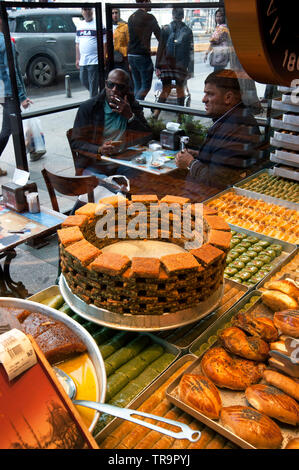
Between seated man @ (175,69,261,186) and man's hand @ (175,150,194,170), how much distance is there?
121 mm

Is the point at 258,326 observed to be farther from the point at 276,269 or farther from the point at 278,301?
the point at 276,269

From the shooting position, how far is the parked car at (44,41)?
4457 millimetres

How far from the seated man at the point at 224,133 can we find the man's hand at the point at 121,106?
1221 mm

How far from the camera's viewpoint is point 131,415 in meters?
1.27

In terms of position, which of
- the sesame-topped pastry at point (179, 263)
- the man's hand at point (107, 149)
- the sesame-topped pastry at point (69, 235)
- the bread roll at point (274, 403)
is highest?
the sesame-topped pastry at point (69, 235)

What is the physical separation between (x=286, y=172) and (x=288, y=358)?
288 cm

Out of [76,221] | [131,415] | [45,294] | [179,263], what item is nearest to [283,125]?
[76,221]

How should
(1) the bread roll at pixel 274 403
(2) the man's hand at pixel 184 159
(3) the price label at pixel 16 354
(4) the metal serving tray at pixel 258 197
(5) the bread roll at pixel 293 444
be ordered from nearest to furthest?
(3) the price label at pixel 16 354
(5) the bread roll at pixel 293 444
(1) the bread roll at pixel 274 403
(4) the metal serving tray at pixel 258 197
(2) the man's hand at pixel 184 159

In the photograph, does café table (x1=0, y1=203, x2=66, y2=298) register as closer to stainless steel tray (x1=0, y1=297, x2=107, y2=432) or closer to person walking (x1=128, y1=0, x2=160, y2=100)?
stainless steel tray (x1=0, y1=297, x2=107, y2=432)

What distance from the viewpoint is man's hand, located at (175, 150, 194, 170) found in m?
4.34

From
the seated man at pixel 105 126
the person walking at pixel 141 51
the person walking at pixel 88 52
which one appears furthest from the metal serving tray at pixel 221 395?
the person walking at pixel 88 52

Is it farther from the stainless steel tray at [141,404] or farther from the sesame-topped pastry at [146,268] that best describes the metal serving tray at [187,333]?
the sesame-topped pastry at [146,268]

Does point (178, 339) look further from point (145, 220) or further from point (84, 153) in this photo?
point (84, 153)

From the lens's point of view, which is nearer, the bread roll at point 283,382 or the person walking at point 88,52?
the bread roll at point 283,382
